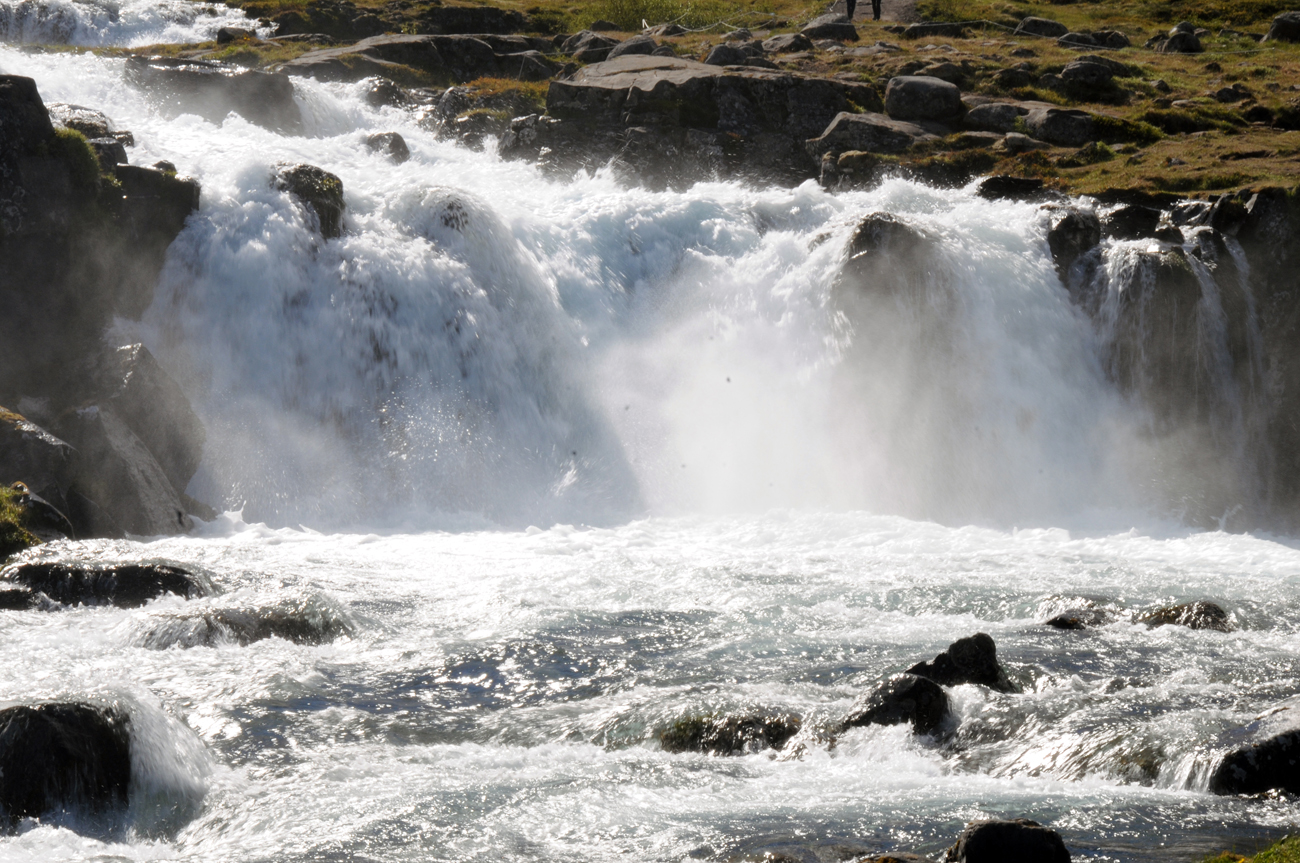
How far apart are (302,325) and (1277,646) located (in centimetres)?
1863

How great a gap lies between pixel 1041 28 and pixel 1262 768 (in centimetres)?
5212

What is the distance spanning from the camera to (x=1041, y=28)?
173 feet

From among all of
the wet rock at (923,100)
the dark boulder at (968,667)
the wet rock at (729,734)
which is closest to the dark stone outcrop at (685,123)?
the wet rock at (923,100)

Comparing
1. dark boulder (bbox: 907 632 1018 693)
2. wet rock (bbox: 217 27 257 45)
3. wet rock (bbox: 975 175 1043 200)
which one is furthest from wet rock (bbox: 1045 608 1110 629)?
wet rock (bbox: 217 27 257 45)

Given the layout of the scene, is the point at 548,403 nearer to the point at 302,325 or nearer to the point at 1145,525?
the point at 302,325

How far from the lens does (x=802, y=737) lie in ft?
33.6

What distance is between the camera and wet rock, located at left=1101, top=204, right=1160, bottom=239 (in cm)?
2622

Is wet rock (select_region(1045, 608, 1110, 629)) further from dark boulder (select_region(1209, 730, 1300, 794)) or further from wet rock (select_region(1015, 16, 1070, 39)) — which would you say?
wet rock (select_region(1015, 16, 1070, 39))

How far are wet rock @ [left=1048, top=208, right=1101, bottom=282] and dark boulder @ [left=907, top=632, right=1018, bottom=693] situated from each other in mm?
16912

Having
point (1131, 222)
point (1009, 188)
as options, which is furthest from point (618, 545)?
point (1009, 188)

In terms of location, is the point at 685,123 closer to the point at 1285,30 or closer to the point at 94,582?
the point at 94,582

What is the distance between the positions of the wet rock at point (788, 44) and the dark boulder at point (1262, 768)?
1647 inches

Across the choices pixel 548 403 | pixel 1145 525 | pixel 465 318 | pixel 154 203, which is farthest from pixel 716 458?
pixel 154 203

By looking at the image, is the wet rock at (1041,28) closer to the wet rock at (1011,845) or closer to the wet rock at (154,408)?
the wet rock at (154,408)
